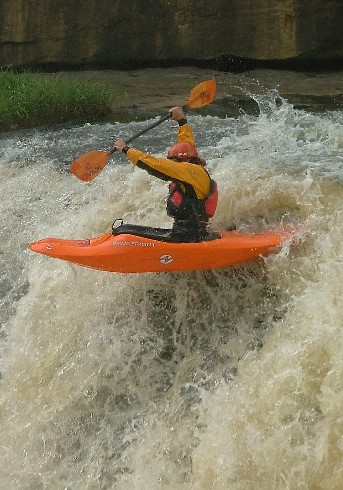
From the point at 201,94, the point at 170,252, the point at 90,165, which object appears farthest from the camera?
the point at 201,94

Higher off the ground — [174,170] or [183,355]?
[174,170]

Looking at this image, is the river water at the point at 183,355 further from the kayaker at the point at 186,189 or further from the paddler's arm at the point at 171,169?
the paddler's arm at the point at 171,169

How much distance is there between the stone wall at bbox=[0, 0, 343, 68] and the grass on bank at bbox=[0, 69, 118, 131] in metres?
1.94

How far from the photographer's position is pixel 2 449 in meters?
3.07

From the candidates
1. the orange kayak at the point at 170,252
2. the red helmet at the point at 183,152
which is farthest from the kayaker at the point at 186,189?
the orange kayak at the point at 170,252

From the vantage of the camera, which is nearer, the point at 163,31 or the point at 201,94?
the point at 201,94

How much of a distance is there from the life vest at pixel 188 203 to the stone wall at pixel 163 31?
18.3ft

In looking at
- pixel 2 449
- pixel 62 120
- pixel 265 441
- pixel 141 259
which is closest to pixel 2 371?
pixel 2 449

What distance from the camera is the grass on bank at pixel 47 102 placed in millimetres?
6934

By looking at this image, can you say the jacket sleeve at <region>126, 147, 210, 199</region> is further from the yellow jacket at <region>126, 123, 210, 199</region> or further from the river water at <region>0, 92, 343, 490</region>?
the river water at <region>0, 92, 343, 490</region>

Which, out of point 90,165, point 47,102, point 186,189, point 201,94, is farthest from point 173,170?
point 47,102

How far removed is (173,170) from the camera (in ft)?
10.5

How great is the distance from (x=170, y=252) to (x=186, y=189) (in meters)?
0.35

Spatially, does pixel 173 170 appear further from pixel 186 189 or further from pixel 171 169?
pixel 186 189
